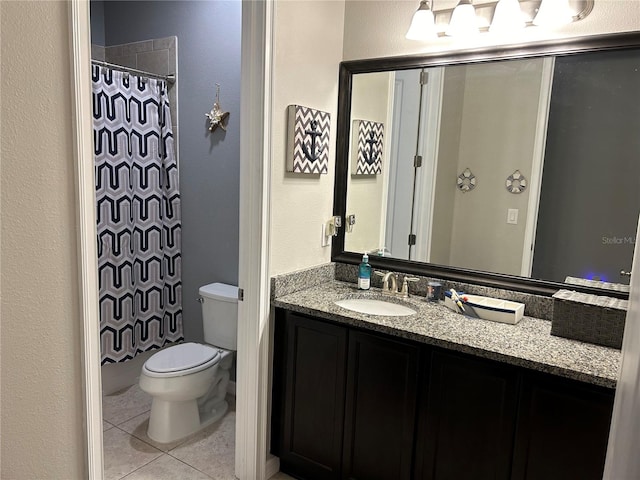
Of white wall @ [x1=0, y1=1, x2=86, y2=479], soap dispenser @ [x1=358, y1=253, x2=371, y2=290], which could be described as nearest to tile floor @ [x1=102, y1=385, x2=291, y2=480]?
soap dispenser @ [x1=358, y1=253, x2=371, y2=290]

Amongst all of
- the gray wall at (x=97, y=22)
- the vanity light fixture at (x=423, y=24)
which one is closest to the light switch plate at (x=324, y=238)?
the vanity light fixture at (x=423, y=24)

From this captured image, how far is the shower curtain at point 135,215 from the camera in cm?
281

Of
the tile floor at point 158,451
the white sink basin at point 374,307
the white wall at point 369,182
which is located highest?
the white wall at point 369,182

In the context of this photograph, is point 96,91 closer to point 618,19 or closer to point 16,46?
point 16,46

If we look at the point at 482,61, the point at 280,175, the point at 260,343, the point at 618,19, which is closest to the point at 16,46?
the point at 280,175

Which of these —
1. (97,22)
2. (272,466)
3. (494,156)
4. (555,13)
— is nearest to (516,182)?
(494,156)

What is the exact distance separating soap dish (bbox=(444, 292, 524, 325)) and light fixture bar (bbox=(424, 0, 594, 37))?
1.14m

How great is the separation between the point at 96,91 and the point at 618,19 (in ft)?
8.43

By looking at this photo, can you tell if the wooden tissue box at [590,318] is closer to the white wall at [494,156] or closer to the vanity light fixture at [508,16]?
the white wall at [494,156]

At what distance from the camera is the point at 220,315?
284 centimetres

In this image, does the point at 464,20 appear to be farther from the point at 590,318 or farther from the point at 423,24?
the point at 590,318

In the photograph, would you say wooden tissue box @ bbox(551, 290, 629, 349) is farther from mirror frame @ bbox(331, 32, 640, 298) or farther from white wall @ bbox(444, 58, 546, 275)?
white wall @ bbox(444, 58, 546, 275)

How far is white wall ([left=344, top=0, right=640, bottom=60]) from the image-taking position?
1.79 m

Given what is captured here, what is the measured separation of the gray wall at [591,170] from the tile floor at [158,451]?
1648 millimetres
